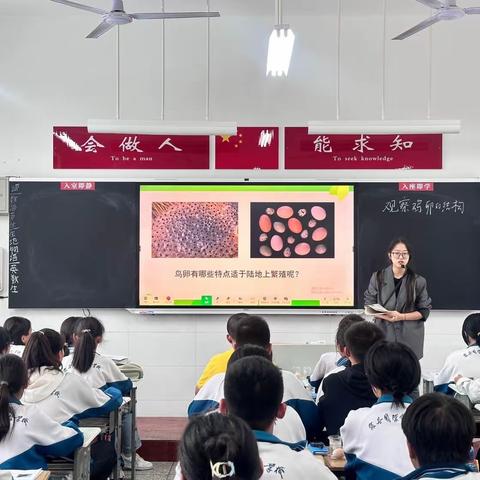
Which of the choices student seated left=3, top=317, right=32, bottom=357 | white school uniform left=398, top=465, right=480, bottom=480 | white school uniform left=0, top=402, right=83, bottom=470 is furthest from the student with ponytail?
white school uniform left=398, top=465, right=480, bottom=480

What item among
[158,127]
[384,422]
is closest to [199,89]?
[158,127]

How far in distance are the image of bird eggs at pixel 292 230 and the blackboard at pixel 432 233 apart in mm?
292

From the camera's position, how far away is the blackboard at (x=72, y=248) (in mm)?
6113

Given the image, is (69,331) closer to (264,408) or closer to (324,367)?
(324,367)

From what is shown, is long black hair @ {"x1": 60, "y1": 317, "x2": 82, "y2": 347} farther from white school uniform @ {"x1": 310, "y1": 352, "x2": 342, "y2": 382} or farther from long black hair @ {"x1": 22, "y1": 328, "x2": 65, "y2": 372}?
white school uniform @ {"x1": 310, "y1": 352, "x2": 342, "y2": 382}

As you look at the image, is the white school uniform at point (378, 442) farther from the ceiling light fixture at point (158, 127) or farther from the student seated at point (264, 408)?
the ceiling light fixture at point (158, 127)

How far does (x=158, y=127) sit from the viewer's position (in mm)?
5277

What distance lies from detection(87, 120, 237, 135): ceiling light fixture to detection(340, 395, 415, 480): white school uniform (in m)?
3.19

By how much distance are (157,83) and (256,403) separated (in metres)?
4.72

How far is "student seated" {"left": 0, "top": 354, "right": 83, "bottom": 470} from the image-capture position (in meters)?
2.72

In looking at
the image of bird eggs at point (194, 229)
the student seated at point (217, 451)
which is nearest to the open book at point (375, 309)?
the image of bird eggs at point (194, 229)

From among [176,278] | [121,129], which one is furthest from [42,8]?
[176,278]

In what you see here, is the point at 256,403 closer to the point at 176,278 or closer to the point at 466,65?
the point at 176,278

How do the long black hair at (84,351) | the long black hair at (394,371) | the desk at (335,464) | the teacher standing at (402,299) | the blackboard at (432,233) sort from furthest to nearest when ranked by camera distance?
the blackboard at (432,233)
the teacher standing at (402,299)
the long black hair at (84,351)
the desk at (335,464)
the long black hair at (394,371)
